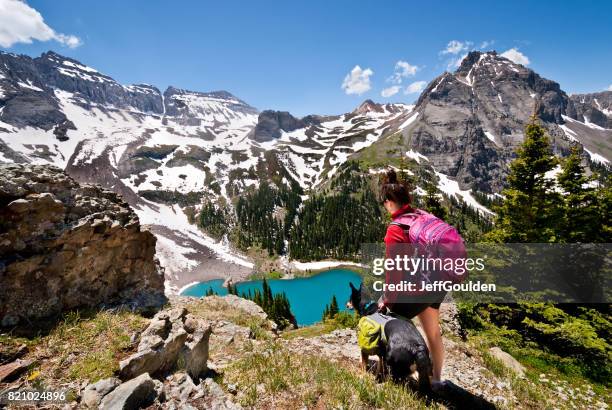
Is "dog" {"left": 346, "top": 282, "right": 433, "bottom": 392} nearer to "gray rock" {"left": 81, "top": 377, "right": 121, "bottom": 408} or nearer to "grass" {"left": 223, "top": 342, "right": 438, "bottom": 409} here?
"grass" {"left": 223, "top": 342, "right": 438, "bottom": 409}

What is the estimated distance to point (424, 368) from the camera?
5215mm

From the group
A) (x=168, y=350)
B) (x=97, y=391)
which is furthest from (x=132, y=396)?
(x=168, y=350)

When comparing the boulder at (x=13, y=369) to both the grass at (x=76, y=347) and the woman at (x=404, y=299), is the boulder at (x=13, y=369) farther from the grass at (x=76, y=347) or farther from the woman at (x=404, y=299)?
the woman at (x=404, y=299)

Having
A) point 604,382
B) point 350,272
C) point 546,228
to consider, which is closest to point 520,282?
point 546,228

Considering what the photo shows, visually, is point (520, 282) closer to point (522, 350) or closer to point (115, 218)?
point (522, 350)

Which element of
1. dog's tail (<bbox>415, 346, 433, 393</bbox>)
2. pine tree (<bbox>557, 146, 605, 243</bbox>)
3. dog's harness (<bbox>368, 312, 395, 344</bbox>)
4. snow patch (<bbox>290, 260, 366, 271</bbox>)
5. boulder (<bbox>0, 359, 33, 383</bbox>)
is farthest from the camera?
snow patch (<bbox>290, 260, 366, 271</bbox>)

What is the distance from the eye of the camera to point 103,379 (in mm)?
4914

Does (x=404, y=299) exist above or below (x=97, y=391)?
above

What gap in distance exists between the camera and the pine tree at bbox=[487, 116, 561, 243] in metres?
16.6

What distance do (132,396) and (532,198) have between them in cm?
2051

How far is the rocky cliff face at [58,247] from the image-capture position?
726cm

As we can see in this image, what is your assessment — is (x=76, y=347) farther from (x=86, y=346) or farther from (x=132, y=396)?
(x=132, y=396)

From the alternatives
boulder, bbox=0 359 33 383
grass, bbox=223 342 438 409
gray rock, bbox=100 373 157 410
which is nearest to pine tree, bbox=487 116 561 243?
grass, bbox=223 342 438 409

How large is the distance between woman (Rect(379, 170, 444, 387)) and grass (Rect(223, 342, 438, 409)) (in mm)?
931
